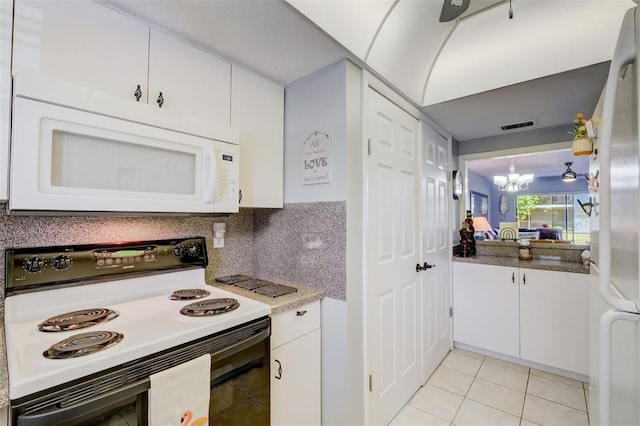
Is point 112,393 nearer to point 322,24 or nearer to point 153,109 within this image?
point 153,109

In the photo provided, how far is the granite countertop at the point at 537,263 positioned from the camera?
2.34 meters

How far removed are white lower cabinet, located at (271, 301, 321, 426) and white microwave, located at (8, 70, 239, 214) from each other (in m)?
0.64

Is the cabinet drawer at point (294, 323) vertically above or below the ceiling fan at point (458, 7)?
below

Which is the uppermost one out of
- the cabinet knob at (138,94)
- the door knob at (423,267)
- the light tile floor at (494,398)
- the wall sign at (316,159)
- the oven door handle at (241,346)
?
the cabinet knob at (138,94)

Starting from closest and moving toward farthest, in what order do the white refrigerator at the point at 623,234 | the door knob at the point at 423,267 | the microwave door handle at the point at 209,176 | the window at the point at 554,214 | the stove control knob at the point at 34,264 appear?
the white refrigerator at the point at 623,234
the stove control knob at the point at 34,264
the microwave door handle at the point at 209,176
the door knob at the point at 423,267
the window at the point at 554,214

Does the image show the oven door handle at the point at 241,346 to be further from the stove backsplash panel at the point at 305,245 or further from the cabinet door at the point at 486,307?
the cabinet door at the point at 486,307

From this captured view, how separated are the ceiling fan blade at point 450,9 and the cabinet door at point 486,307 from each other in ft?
6.73

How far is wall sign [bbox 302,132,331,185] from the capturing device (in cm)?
160

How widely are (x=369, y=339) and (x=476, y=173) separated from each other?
6304 millimetres

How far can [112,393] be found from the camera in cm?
83

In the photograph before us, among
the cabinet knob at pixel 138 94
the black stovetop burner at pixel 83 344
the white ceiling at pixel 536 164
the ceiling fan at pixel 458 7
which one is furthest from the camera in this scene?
the white ceiling at pixel 536 164

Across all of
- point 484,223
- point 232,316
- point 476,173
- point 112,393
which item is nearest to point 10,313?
point 112,393

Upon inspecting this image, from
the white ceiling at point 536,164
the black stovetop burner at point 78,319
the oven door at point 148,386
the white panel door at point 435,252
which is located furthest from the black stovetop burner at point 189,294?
the white ceiling at point 536,164

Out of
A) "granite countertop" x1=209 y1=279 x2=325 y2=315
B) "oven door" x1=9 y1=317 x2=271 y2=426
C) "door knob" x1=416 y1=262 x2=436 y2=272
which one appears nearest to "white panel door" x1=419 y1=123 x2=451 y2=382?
"door knob" x1=416 y1=262 x2=436 y2=272
